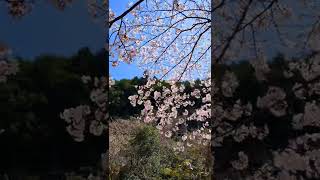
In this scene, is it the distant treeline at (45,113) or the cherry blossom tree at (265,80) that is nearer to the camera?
the distant treeline at (45,113)

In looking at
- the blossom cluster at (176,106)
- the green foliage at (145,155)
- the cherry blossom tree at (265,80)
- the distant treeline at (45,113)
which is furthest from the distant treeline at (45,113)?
the green foliage at (145,155)

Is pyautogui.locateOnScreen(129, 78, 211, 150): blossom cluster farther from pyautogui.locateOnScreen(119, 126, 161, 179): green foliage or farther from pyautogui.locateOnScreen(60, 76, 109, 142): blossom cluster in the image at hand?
pyautogui.locateOnScreen(60, 76, 109, 142): blossom cluster

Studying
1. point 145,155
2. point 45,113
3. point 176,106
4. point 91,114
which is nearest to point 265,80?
point 91,114

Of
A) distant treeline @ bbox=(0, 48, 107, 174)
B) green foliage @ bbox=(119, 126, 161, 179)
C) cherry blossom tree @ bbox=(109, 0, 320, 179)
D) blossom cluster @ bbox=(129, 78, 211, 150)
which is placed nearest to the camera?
distant treeline @ bbox=(0, 48, 107, 174)

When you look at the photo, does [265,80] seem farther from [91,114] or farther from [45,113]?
[45,113]

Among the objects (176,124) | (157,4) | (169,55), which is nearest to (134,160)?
(176,124)

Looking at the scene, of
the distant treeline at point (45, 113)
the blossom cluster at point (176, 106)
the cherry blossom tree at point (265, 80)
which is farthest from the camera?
the blossom cluster at point (176, 106)

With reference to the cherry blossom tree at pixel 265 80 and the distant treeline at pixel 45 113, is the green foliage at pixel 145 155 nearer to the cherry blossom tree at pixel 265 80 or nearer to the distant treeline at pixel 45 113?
the cherry blossom tree at pixel 265 80

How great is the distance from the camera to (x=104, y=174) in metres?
1.64

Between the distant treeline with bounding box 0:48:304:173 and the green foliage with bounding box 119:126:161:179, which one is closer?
the distant treeline with bounding box 0:48:304:173

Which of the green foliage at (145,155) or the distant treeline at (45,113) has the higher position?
the distant treeline at (45,113)

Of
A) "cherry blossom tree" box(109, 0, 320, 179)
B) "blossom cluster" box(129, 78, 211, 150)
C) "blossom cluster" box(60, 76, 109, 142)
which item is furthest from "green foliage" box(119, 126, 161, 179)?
"blossom cluster" box(60, 76, 109, 142)

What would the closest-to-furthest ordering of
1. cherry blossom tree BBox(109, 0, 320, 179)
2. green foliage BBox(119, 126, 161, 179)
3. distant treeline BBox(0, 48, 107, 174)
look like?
distant treeline BBox(0, 48, 107, 174), cherry blossom tree BBox(109, 0, 320, 179), green foliage BBox(119, 126, 161, 179)

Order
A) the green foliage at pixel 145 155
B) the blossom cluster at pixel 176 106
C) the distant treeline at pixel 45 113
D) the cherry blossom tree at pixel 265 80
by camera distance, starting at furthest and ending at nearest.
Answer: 1. the green foliage at pixel 145 155
2. the blossom cluster at pixel 176 106
3. the cherry blossom tree at pixel 265 80
4. the distant treeline at pixel 45 113
